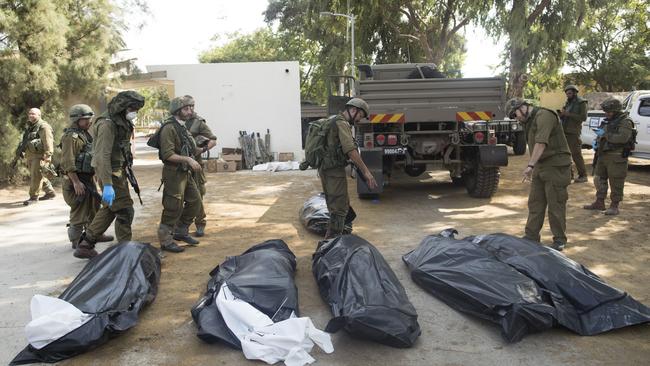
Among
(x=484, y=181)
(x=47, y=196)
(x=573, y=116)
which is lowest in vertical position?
(x=47, y=196)

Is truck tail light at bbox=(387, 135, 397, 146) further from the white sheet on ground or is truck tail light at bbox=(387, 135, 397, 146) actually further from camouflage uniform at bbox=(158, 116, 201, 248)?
the white sheet on ground

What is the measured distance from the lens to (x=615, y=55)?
29781 mm

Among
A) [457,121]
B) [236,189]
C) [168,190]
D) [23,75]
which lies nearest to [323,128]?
[168,190]

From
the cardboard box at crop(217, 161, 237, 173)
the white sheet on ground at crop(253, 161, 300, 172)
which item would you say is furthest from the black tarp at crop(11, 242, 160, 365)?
the cardboard box at crop(217, 161, 237, 173)

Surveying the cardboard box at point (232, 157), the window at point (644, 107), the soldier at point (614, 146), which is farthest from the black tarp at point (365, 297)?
the cardboard box at point (232, 157)

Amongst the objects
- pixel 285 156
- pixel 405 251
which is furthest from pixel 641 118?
pixel 285 156

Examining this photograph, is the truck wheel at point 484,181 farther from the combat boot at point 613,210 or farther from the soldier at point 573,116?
the combat boot at point 613,210

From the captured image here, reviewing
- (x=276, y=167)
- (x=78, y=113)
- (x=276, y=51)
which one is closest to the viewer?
(x=78, y=113)

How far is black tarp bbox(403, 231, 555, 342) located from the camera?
3.05 meters

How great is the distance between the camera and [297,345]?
2932mm

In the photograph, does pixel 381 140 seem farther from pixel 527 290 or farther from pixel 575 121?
pixel 527 290

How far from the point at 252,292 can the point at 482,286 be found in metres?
1.54

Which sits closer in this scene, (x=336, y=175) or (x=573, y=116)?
(x=336, y=175)

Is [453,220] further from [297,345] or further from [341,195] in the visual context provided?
[297,345]
